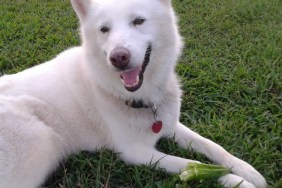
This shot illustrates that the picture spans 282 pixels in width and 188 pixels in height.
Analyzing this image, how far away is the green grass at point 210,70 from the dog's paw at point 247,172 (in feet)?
0.37

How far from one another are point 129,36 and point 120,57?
247 millimetres

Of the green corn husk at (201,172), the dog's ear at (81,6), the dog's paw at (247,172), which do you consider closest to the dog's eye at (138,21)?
the dog's ear at (81,6)

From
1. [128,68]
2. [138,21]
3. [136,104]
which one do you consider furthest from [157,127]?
[138,21]

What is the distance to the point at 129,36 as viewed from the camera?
2838 millimetres

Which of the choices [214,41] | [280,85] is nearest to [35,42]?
[214,41]

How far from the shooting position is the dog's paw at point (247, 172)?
2898 mm

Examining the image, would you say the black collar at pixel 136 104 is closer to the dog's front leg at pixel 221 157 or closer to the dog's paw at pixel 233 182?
the dog's front leg at pixel 221 157

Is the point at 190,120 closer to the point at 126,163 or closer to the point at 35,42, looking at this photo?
the point at 126,163

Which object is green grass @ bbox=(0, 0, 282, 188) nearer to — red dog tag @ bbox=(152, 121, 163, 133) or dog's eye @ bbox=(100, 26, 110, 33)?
red dog tag @ bbox=(152, 121, 163, 133)

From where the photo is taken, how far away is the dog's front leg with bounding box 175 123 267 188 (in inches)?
114

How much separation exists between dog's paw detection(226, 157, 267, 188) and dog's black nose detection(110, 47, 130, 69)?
50.7 inches

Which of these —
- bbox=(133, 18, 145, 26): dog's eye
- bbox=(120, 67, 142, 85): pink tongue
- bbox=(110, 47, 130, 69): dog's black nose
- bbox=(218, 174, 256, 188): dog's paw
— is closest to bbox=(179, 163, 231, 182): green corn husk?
bbox=(218, 174, 256, 188): dog's paw

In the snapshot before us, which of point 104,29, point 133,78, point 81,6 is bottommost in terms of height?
point 133,78

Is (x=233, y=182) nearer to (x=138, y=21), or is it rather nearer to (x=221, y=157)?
(x=221, y=157)
